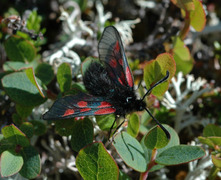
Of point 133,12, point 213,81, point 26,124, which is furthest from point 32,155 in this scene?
point 133,12

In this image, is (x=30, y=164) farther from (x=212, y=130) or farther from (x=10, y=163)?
(x=212, y=130)

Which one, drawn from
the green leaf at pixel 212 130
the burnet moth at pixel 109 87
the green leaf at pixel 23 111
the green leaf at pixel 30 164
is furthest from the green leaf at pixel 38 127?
the green leaf at pixel 212 130

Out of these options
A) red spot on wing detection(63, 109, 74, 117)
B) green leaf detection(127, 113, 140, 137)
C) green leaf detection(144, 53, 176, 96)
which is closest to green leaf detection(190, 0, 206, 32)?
green leaf detection(144, 53, 176, 96)

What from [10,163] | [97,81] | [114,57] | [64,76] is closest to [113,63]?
[114,57]

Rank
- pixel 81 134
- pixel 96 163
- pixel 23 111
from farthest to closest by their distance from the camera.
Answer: pixel 23 111
pixel 81 134
pixel 96 163

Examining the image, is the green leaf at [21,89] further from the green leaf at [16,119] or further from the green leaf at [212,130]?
the green leaf at [212,130]

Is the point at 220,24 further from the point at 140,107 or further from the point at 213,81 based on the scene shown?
the point at 140,107

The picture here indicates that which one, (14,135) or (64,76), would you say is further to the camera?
(64,76)

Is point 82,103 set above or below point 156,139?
above

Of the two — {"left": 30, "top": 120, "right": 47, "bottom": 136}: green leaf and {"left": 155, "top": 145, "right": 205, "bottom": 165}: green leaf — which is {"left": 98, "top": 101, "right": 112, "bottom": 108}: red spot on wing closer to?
{"left": 155, "top": 145, "right": 205, "bottom": 165}: green leaf
